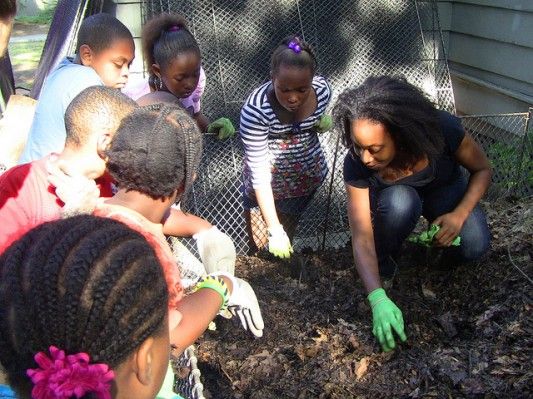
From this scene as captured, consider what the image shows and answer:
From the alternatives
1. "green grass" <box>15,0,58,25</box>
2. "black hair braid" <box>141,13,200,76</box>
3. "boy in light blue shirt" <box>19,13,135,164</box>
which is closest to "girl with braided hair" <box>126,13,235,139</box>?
"black hair braid" <box>141,13,200,76</box>

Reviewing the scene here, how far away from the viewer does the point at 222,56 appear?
4.80 m

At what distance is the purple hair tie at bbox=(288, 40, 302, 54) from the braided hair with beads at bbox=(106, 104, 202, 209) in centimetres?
112

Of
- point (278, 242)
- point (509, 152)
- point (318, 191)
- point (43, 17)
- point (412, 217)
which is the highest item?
point (412, 217)

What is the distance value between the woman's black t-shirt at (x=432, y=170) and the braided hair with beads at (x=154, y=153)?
1.03 m

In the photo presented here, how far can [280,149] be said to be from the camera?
3254 millimetres

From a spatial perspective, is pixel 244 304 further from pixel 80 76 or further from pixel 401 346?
pixel 80 76

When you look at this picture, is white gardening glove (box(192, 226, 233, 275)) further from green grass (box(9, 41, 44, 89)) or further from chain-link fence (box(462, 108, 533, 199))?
green grass (box(9, 41, 44, 89))

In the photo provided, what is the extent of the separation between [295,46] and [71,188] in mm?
1402

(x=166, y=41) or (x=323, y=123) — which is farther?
(x=323, y=123)

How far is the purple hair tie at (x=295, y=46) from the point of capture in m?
2.94

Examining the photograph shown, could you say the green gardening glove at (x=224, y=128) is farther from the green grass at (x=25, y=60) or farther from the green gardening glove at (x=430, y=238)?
the green grass at (x=25, y=60)

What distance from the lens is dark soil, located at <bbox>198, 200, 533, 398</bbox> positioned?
2365 millimetres

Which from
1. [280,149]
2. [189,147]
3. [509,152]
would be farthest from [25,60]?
[189,147]

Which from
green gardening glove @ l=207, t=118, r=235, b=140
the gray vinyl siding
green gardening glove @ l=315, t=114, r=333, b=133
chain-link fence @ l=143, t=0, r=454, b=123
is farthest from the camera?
chain-link fence @ l=143, t=0, r=454, b=123
